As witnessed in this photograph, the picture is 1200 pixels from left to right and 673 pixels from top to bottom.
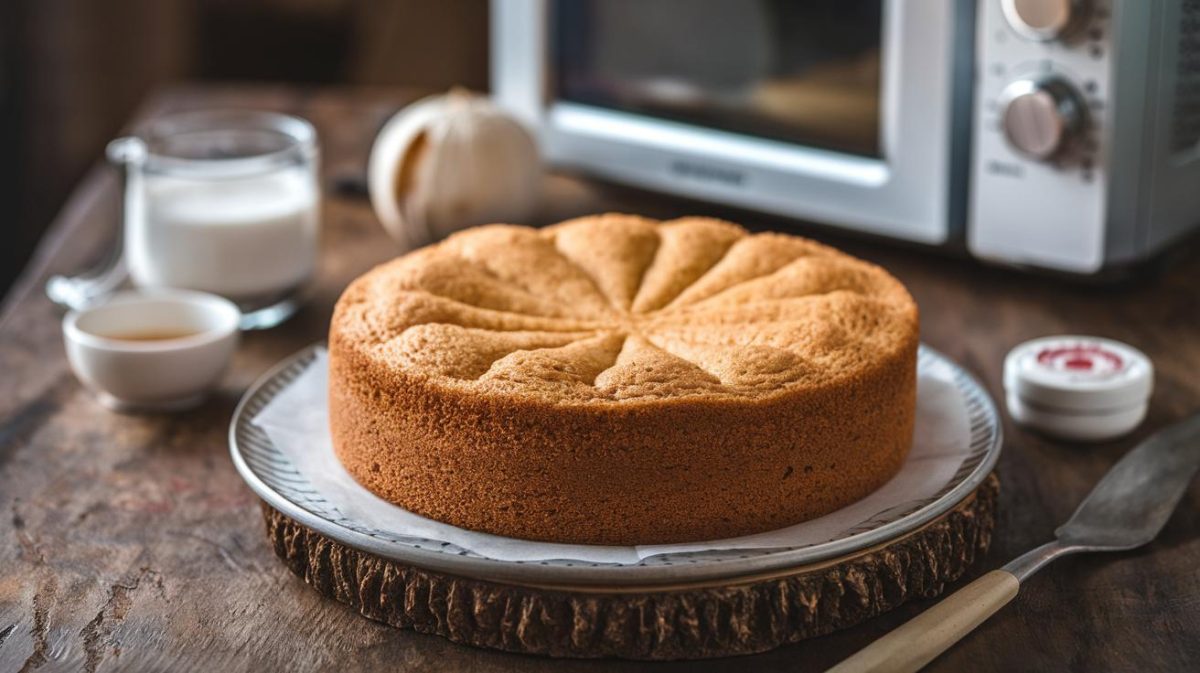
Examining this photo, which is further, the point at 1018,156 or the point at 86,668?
the point at 1018,156

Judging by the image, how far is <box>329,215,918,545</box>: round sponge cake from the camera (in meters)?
1.03

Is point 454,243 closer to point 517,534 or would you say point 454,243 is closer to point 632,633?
point 517,534

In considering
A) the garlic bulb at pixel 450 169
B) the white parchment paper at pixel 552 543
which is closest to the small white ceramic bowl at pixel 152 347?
the white parchment paper at pixel 552 543

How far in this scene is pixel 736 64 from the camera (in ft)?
6.18

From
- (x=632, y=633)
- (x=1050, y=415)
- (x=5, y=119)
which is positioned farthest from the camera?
(x=5, y=119)

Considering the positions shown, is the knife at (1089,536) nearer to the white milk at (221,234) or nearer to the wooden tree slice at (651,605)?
the wooden tree slice at (651,605)

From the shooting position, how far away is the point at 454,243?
54.7 inches

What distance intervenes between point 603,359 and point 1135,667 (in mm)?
462

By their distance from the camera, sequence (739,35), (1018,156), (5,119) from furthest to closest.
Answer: (5,119), (739,35), (1018,156)

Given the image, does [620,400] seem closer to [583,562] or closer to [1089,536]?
[583,562]

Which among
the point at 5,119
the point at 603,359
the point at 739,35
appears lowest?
the point at 5,119

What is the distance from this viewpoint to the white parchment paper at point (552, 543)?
1.04 meters

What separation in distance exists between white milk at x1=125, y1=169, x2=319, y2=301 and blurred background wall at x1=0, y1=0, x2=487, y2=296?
2026 mm

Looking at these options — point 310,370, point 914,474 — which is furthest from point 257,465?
point 914,474
